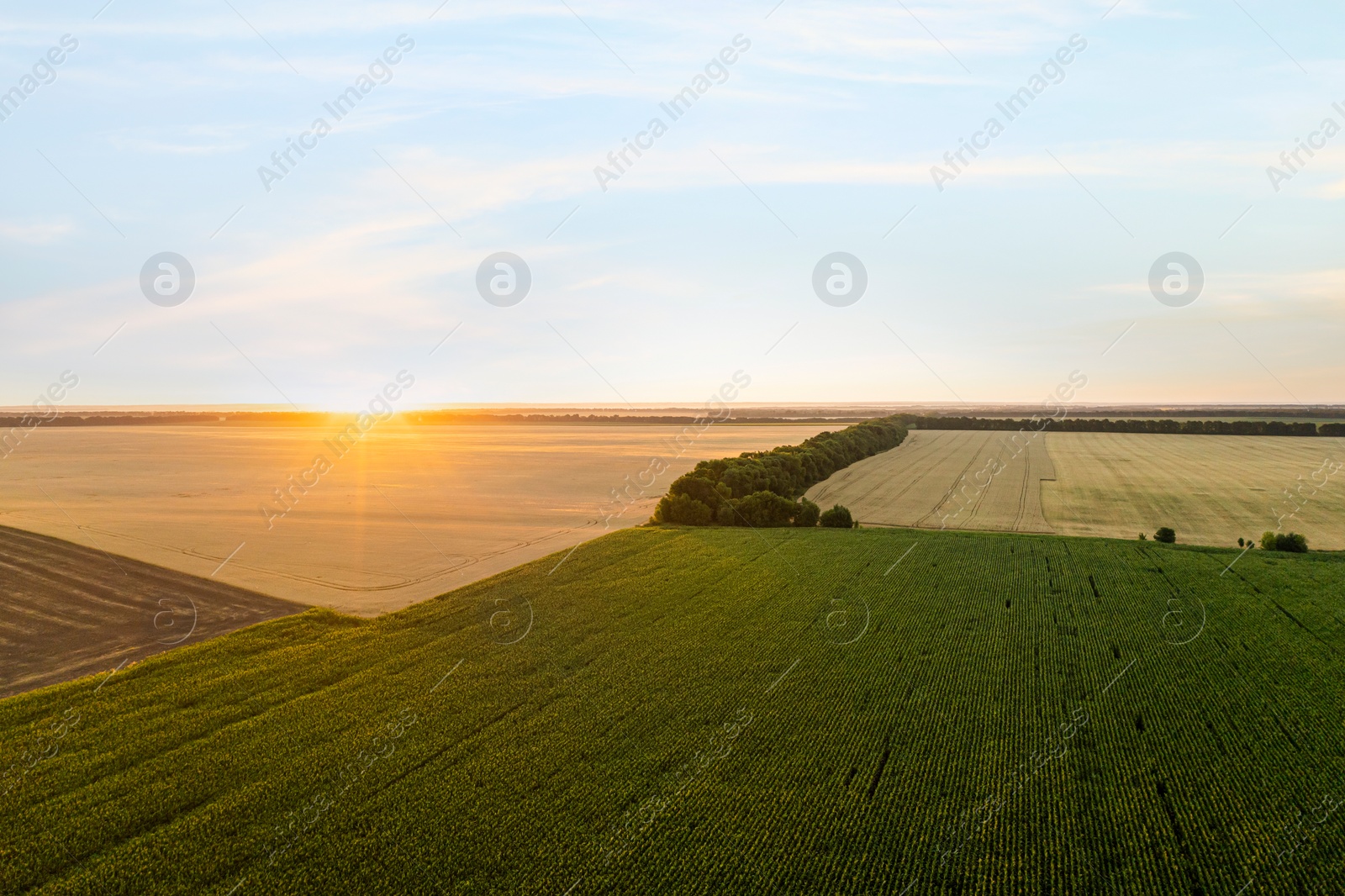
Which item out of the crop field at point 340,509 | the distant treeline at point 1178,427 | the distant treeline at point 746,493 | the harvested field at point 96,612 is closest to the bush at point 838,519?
the distant treeline at point 746,493

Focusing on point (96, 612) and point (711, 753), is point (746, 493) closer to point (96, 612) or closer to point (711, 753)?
point (711, 753)

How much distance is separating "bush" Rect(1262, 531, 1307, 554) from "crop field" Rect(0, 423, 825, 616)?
3334cm

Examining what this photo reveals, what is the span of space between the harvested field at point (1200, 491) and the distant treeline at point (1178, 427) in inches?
564

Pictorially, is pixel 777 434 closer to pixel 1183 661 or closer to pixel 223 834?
pixel 1183 661

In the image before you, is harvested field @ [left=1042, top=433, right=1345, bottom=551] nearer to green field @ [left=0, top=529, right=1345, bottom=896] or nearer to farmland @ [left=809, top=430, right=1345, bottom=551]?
farmland @ [left=809, top=430, right=1345, bottom=551]

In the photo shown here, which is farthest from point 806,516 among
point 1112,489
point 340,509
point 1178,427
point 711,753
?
point 1178,427

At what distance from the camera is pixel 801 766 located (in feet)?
47.3

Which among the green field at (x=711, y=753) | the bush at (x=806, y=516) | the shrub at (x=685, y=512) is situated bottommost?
the green field at (x=711, y=753)

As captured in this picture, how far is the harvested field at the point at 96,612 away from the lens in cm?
2155

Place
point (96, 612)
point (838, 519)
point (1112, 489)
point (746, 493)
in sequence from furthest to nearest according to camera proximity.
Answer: point (1112, 489) → point (746, 493) → point (838, 519) → point (96, 612)

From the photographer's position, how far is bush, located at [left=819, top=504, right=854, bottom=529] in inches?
1663

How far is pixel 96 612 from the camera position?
26.1 metres

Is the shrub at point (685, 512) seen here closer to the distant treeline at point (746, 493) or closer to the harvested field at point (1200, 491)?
the distant treeline at point (746, 493)

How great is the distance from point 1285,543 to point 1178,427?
8326cm
